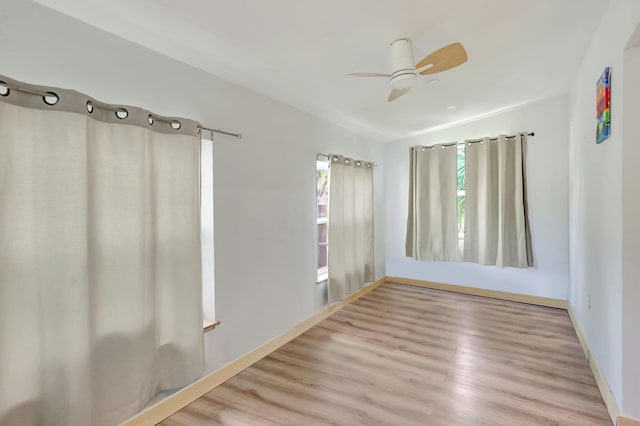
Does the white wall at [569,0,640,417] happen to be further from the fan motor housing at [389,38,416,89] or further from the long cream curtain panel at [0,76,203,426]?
the long cream curtain panel at [0,76,203,426]

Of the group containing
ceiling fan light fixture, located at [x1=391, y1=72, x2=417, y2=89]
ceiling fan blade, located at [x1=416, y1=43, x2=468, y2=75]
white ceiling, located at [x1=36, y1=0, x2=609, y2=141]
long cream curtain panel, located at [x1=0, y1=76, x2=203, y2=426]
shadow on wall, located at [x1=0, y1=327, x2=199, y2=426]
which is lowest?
shadow on wall, located at [x1=0, y1=327, x2=199, y2=426]

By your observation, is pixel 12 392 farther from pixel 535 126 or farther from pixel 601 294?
pixel 535 126

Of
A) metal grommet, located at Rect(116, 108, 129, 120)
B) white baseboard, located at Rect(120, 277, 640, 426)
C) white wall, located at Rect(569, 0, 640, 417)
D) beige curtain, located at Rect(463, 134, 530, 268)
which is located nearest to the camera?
metal grommet, located at Rect(116, 108, 129, 120)

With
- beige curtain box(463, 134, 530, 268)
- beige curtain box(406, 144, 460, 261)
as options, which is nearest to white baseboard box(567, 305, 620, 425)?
beige curtain box(463, 134, 530, 268)

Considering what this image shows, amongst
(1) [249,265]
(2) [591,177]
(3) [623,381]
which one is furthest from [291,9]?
(3) [623,381]

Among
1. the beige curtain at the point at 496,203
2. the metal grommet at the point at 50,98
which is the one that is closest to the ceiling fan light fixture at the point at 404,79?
the metal grommet at the point at 50,98

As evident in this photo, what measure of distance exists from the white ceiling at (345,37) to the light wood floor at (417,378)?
7.58 feet

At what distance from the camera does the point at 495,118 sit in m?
4.31

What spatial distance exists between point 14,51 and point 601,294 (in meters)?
3.68

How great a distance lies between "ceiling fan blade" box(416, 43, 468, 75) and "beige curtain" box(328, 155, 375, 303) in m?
1.69

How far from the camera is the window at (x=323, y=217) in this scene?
3.74 meters

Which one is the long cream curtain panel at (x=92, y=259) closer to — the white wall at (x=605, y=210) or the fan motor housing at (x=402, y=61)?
the fan motor housing at (x=402, y=61)

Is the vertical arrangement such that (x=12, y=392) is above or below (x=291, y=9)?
below

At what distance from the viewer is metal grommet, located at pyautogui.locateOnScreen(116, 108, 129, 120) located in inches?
65.5
